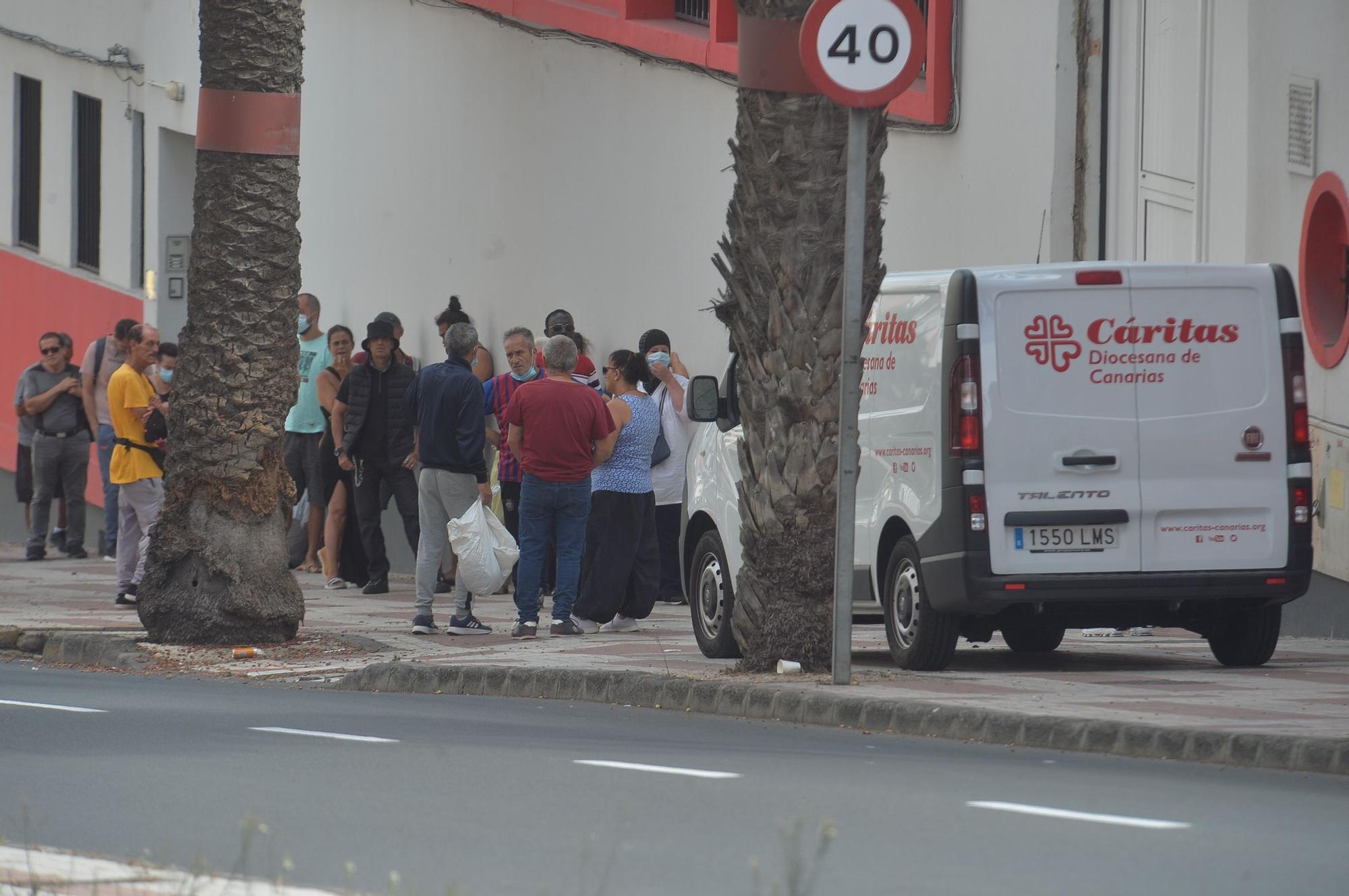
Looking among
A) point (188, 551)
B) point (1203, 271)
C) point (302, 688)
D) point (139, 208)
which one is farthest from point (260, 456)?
point (139, 208)

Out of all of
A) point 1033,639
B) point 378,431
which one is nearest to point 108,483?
point 378,431

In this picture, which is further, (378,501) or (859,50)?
(378,501)

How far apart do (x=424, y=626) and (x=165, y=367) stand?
5.76m

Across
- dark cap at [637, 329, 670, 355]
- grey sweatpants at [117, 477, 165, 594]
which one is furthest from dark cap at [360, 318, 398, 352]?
dark cap at [637, 329, 670, 355]

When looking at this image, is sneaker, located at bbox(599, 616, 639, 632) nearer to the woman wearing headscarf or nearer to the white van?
the woman wearing headscarf

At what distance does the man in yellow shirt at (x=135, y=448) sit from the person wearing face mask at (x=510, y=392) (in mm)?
2300

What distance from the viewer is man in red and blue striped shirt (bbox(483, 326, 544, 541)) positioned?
1717 cm

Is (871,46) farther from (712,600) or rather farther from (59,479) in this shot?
(59,479)

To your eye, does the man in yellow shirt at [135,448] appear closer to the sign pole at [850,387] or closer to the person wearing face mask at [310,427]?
the person wearing face mask at [310,427]

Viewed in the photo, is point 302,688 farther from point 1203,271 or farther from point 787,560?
point 1203,271

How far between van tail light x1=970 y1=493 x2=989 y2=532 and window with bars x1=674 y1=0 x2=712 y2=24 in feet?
31.5

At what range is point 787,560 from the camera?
486 inches

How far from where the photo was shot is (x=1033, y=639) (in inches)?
563

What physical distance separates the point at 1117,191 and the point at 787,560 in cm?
574
